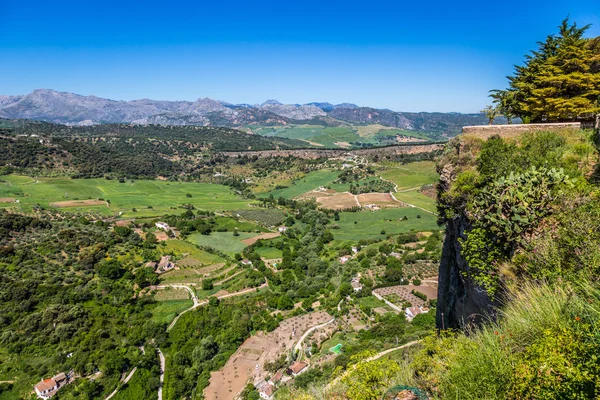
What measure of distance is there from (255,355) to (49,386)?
18200 mm

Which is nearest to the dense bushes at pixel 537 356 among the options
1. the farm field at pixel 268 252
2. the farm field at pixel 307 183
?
the farm field at pixel 268 252

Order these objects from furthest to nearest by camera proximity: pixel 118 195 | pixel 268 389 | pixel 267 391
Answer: pixel 118 195, pixel 268 389, pixel 267 391

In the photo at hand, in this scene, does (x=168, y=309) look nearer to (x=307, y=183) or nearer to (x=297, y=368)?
(x=297, y=368)

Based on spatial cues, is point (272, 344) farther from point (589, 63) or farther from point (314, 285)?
point (589, 63)

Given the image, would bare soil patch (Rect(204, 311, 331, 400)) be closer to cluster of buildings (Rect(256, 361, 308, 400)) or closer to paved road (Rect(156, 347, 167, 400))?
cluster of buildings (Rect(256, 361, 308, 400))

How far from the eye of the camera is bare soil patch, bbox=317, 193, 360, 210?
86.2 m

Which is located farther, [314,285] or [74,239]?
[74,239]

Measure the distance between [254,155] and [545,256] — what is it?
154 metres

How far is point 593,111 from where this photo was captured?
1449 cm

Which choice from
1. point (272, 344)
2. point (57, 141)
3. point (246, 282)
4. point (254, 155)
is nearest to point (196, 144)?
point (254, 155)

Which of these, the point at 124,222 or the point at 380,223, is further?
the point at 380,223

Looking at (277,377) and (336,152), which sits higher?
(336,152)

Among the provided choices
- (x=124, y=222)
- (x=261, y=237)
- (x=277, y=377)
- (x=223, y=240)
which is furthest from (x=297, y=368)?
(x=124, y=222)

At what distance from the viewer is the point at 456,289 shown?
16156 mm
